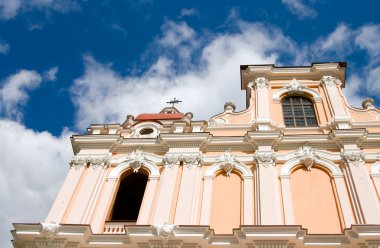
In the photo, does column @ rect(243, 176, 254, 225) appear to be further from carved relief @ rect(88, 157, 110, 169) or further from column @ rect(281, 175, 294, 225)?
carved relief @ rect(88, 157, 110, 169)

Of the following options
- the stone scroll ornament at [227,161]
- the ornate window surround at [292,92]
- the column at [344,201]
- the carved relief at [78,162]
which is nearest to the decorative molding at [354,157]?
the column at [344,201]

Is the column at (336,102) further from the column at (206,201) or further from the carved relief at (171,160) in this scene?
the carved relief at (171,160)

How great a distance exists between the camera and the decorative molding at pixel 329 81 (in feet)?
72.0

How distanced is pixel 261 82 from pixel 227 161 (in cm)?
614

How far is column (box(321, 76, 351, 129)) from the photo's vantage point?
19.2 m

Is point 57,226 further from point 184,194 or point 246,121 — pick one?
point 246,121

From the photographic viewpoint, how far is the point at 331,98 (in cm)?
2095

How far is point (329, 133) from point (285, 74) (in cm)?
540

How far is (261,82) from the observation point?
73.6ft

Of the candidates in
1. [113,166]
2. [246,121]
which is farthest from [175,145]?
[246,121]

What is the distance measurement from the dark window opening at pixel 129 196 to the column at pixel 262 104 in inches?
210

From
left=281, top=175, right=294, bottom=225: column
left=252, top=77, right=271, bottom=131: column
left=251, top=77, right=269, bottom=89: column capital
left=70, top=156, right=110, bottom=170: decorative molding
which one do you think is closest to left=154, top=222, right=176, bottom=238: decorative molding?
left=281, top=175, right=294, bottom=225: column

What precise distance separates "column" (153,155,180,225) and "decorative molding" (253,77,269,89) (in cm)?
656

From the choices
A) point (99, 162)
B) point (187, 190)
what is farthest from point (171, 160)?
point (99, 162)
